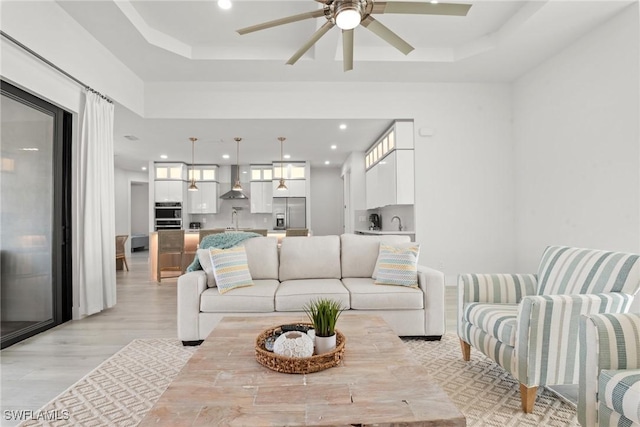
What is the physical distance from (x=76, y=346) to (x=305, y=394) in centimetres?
266

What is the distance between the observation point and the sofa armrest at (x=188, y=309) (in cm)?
295

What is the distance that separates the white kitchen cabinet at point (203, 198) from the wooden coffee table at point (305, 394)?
761 centimetres

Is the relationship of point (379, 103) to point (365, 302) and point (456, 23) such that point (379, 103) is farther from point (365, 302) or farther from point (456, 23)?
point (365, 302)

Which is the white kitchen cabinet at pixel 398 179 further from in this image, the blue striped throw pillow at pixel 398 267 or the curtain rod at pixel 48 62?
the curtain rod at pixel 48 62

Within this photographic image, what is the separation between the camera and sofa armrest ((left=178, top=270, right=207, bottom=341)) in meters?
2.95

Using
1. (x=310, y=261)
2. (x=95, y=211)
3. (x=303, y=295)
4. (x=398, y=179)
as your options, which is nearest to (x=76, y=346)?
(x=95, y=211)

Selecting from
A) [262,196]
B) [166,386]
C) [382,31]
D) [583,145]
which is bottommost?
[166,386]

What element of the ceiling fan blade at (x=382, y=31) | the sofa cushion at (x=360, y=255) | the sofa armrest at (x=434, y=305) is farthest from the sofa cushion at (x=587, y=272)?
the ceiling fan blade at (x=382, y=31)

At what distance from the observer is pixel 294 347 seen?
1.57 m

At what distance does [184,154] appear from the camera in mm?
7789

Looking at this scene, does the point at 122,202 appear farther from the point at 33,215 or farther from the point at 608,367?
the point at 608,367

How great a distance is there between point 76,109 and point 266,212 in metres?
5.56

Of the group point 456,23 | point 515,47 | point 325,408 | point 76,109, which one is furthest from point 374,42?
point 325,408

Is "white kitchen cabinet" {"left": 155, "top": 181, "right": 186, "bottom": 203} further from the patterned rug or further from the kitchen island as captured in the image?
the patterned rug
